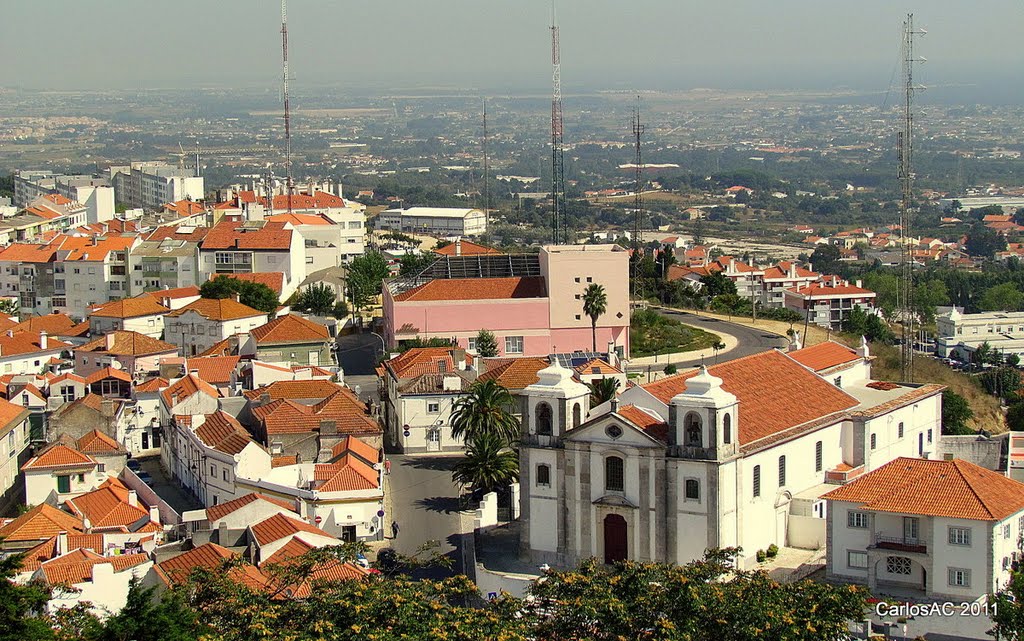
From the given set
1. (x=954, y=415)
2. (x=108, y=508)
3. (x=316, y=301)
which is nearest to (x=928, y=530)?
(x=954, y=415)

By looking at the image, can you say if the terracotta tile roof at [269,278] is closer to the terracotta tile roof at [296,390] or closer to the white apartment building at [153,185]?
the terracotta tile roof at [296,390]

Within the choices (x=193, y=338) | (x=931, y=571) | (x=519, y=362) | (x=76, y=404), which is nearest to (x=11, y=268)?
(x=193, y=338)

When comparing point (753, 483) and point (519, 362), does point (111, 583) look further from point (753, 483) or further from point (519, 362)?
point (519, 362)

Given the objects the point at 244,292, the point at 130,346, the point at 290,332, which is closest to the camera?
the point at 290,332

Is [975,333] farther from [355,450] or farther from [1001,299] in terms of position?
[355,450]

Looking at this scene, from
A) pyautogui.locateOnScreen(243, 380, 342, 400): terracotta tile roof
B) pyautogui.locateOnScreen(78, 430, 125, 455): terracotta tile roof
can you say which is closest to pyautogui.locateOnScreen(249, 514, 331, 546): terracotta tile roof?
pyautogui.locateOnScreen(78, 430, 125, 455): terracotta tile roof

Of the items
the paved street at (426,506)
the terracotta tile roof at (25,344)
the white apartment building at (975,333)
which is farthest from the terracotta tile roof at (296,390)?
the white apartment building at (975,333)
